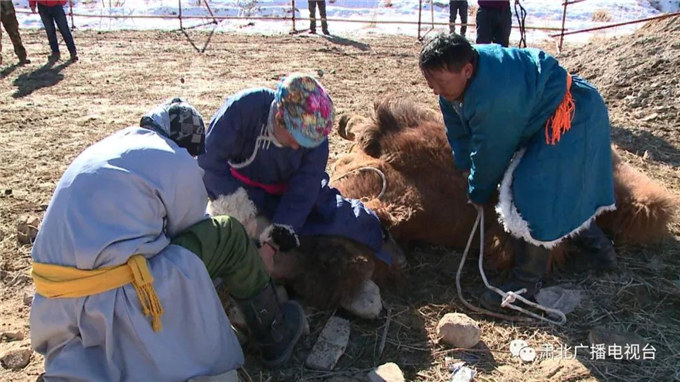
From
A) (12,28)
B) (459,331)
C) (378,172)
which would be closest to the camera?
(459,331)

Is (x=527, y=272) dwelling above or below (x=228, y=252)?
below

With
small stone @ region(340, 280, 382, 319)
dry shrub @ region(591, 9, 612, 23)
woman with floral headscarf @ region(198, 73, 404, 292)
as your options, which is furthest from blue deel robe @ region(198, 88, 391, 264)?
dry shrub @ region(591, 9, 612, 23)

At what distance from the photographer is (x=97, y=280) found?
6.27 feet

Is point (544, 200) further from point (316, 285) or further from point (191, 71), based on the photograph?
point (191, 71)

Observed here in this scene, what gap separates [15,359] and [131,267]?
953 mm

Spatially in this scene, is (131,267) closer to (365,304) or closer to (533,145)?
(365,304)

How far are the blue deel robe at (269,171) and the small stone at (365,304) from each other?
22cm

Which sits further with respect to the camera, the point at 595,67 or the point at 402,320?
the point at 595,67

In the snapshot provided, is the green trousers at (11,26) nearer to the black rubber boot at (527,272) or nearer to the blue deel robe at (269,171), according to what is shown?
the blue deel robe at (269,171)

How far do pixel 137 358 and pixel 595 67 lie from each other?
5843 millimetres

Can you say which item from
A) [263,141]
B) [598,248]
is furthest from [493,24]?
[263,141]

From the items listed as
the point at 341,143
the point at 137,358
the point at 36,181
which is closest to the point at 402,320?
the point at 137,358

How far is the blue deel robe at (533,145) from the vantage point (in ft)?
8.84

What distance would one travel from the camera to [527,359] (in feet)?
8.47
